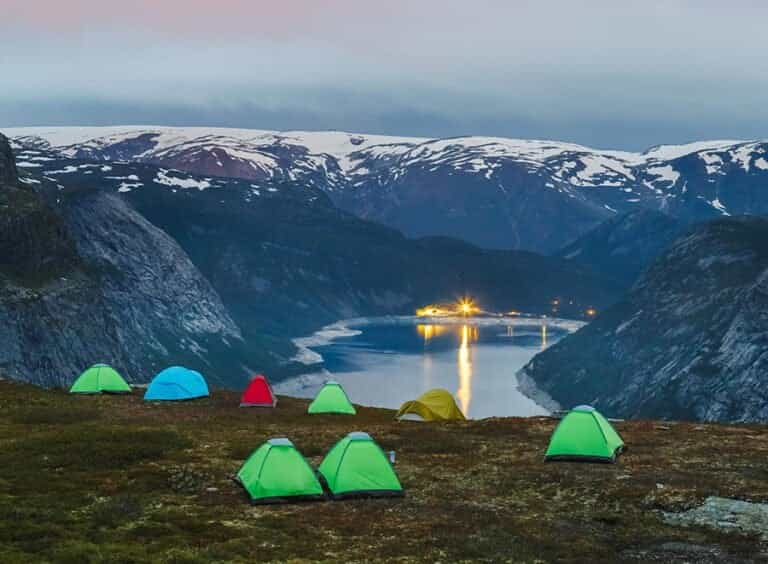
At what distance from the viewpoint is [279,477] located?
3381 centimetres

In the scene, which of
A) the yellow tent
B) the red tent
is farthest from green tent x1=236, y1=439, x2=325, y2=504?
the red tent

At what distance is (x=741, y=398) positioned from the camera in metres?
169

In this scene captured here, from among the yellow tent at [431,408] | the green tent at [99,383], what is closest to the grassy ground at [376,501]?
the yellow tent at [431,408]

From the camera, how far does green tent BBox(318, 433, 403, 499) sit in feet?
113

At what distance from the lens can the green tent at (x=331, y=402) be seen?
62250 mm

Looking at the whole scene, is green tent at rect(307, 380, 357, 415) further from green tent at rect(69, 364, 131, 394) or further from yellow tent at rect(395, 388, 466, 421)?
green tent at rect(69, 364, 131, 394)

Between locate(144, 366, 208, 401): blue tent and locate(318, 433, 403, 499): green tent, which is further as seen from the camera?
locate(144, 366, 208, 401): blue tent

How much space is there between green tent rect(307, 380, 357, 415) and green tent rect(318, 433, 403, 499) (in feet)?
87.0

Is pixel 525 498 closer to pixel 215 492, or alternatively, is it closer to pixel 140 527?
pixel 215 492

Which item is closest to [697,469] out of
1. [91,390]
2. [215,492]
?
[215,492]

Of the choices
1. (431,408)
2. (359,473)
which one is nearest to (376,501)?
(359,473)

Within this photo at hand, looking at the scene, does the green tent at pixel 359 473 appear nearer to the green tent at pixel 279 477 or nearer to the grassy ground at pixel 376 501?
the grassy ground at pixel 376 501

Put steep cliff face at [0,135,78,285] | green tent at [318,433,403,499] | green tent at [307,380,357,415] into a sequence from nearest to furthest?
green tent at [318,433,403,499] < green tent at [307,380,357,415] < steep cliff face at [0,135,78,285]

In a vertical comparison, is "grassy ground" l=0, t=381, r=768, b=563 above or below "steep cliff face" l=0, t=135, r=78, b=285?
below
